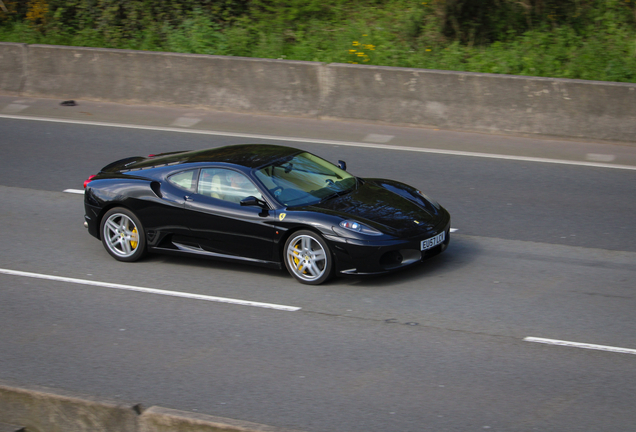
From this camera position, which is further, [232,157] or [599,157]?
[599,157]

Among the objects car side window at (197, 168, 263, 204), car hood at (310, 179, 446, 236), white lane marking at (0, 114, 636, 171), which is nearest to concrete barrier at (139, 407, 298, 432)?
car hood at (310, 179, 446, 236)

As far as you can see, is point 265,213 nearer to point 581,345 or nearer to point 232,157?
point 232,157

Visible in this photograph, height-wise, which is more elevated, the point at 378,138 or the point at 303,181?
the point at 303,181

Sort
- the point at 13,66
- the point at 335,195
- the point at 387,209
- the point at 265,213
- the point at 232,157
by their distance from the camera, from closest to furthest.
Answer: the point at 265,213 → the point at 387,209 → the point at 335,195 → the point at 232,157 → the point at 13,66

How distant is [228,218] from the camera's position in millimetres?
8469

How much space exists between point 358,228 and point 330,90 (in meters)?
7.37

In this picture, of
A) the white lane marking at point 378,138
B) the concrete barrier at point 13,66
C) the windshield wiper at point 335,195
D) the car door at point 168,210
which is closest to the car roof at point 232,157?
the car door at point 168,210

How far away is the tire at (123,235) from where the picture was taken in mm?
9014

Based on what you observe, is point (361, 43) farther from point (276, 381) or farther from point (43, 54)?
point (276, 381)

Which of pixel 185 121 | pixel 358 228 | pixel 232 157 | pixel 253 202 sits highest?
pixel 232 157

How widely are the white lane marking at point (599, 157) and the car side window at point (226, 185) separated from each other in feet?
22.0

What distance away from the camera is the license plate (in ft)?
26.5

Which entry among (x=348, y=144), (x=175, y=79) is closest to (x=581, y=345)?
(x=348, y=144)

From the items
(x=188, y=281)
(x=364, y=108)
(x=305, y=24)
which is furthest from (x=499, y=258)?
(x=305, y=24)
